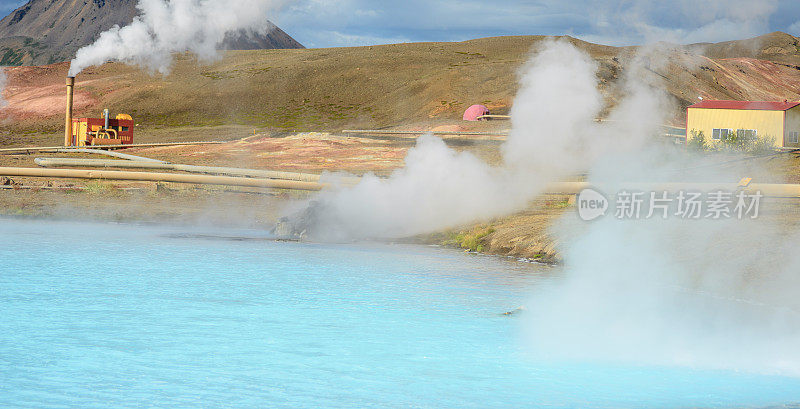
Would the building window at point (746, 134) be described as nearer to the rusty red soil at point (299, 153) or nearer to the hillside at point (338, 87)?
the rusty red soil at point (299, 153)

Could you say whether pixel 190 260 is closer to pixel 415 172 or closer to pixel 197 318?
pixel 197 318

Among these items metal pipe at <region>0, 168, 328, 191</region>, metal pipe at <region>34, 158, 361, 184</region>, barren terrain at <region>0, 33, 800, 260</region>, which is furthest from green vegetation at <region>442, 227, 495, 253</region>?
metal pipe at <region>0, 168, 328, 191</region>

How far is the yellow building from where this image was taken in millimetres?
49375

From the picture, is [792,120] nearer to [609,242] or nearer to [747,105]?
[747,105]

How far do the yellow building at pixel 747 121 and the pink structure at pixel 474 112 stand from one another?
24581mm

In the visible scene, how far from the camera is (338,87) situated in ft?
348

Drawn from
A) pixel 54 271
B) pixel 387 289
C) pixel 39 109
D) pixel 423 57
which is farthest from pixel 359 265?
pixel 423 57

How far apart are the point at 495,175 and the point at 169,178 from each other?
1147 cm

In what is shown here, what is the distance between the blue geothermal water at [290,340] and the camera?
953 centimetres

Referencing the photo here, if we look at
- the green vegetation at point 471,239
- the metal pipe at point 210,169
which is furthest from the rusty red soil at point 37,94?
the green vegetation at point 471,239

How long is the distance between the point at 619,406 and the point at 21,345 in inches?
302

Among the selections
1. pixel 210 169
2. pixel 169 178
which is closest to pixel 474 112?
pixel 210 169

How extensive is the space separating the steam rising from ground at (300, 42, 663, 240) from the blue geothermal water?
5381 millimetres

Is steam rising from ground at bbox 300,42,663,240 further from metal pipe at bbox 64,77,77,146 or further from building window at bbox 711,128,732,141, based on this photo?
metal pipe at bbox 64,77,77,146
